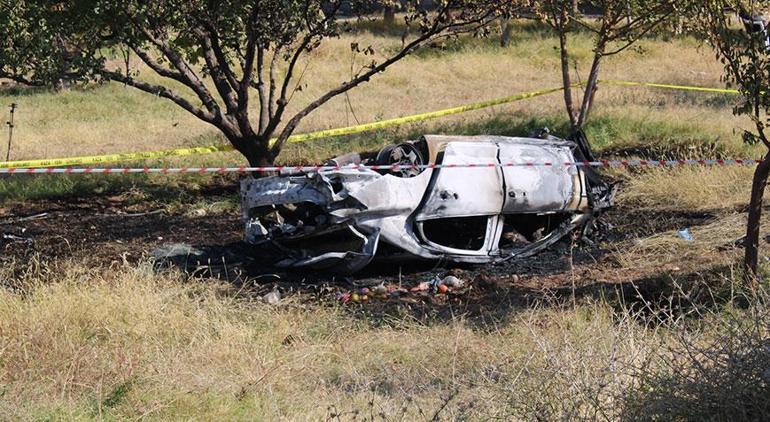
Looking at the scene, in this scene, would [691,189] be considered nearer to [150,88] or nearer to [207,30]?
[207,30]

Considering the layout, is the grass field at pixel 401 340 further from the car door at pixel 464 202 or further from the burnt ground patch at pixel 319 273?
the car door at pixel 464 202

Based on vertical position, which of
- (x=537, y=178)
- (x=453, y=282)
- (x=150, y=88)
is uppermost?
(x=150, y=88)

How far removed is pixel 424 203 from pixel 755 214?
2949 millimetres

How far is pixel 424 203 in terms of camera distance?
9555 mm

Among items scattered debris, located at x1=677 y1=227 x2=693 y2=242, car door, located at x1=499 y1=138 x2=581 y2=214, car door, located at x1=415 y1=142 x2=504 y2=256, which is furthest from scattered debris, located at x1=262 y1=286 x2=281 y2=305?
scattered debris, located at x1=677 y1=227 x2=693 y2=242

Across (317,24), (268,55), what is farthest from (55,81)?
(268,55)

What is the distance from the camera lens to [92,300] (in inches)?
289

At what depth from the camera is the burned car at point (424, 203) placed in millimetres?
9336

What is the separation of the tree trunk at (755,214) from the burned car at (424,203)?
2441mm

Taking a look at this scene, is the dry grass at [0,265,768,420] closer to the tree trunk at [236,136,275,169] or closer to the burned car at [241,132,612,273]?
the burned car at [241,132,612,273]

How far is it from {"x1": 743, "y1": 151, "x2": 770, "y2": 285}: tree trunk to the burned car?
2.44m

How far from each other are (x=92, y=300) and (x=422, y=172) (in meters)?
3.55

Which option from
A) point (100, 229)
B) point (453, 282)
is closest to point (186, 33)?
point (100, 229)

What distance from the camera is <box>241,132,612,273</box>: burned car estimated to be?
30.6 ft
